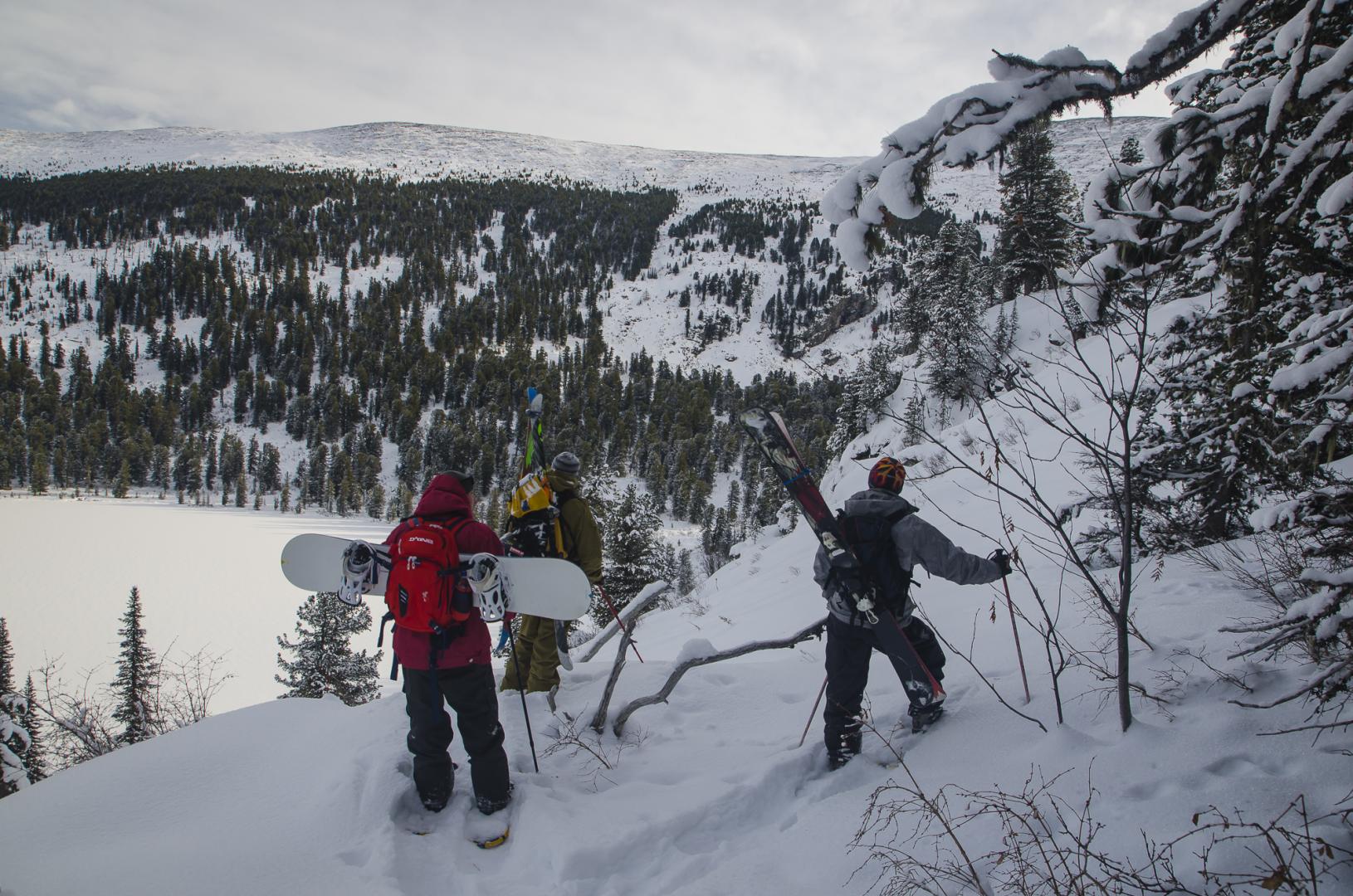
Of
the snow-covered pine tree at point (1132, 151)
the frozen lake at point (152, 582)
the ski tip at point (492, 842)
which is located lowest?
the frozen lake at point (152, 582)

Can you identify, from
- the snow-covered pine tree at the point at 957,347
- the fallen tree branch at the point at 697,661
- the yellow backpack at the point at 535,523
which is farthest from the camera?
the yellow backpack at the point at 535,523

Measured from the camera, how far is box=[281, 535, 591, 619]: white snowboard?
3732mm

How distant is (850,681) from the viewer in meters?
3.84

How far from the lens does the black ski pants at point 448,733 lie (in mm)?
3525

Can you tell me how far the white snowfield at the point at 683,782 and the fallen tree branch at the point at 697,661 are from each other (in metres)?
0.11

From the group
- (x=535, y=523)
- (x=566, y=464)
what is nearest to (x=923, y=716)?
(x=535, y=523)

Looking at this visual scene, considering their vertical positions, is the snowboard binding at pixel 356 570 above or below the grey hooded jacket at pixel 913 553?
below

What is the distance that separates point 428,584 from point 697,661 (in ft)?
6.73

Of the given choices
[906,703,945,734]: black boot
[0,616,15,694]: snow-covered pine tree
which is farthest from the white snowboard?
[0,616,15,694]: snow-covered pine tree

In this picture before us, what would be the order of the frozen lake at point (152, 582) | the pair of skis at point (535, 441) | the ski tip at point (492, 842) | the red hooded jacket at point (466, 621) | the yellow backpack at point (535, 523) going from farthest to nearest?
the frozen lake at point (152, 582) < the pair of skis at point (535, 441) < the yellow backpack at point (535, 523) < the red hooded jacket at point (466, 621) < the ski tip at point (492, 842)

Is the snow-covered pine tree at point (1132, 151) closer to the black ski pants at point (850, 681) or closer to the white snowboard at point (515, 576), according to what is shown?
the black ski pants at point (850, 681)

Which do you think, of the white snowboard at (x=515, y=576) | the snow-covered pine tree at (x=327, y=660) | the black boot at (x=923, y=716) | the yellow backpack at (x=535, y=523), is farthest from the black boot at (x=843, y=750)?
the snow-covered pine tree at (x=327, y=660)

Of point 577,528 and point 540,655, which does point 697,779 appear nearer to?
point 540,655

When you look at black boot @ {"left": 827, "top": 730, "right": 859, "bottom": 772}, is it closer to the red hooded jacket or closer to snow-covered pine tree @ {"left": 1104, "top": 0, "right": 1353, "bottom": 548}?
the red hooded jacket
